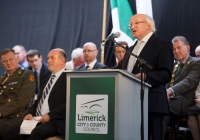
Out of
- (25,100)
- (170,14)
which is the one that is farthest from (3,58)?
(170,14)

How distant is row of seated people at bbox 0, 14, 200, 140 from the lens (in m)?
3.99

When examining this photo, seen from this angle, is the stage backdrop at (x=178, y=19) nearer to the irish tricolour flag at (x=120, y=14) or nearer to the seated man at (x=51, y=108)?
the irish tricolour flag at (x=120, y=14)

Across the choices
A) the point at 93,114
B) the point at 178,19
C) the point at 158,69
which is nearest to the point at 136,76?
the point at 158,69

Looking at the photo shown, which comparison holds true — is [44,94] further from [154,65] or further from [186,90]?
[186,90]

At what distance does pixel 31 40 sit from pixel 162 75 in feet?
17.0

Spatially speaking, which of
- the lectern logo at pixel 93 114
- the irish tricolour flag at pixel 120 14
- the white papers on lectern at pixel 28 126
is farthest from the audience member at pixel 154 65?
the irish tricolour flag at pixel 120 14

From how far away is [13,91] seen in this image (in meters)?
5.57

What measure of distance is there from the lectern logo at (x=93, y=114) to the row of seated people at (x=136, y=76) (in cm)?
44

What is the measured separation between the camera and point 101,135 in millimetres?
3498

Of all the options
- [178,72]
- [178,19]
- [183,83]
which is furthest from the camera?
[178,19]

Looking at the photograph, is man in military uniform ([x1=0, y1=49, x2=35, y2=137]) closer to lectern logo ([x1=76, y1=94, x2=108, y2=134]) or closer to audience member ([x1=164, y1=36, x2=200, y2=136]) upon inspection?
audience member ([x1=164, y1=36, x2=200, y2=136])

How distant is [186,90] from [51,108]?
1747mm

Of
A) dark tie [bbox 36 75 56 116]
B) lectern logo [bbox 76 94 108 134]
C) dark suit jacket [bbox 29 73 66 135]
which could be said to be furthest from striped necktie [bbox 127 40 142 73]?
dark tie [bbox 36 75 56 116]

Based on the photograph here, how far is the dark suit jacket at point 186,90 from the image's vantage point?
542 centimetres
